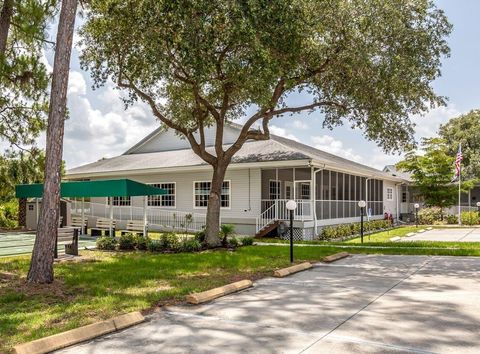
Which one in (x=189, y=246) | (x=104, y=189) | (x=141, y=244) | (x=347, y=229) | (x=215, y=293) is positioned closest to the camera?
(x=215, y=293)

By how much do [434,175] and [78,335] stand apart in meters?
31.0

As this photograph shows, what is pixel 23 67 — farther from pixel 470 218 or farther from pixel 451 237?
pixel 470 218

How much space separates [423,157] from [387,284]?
26.5 m

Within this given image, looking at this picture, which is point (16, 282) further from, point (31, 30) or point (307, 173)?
point (307, 173)

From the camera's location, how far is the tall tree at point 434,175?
3097 cm

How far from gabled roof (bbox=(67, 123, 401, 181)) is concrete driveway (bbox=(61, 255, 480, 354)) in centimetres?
1041

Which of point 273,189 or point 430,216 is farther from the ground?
point 273,189

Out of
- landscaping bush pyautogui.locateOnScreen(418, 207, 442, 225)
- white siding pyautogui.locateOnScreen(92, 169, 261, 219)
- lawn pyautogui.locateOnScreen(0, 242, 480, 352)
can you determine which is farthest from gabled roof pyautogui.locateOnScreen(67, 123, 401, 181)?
lawn pyautogui.locateOnScreen(0, 242, 480, 352)

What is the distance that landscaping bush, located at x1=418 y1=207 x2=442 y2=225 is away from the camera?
31.4 m

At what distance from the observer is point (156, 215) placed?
2252 centimetres

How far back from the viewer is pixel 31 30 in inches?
366

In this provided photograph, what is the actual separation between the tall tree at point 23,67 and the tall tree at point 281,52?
200cm

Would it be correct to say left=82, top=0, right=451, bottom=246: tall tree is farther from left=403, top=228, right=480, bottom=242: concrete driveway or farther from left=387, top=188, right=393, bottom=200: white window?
left=387, top=188, right=393, bottom=200: white window

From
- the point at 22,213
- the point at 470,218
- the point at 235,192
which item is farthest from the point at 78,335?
the point at 470,218
